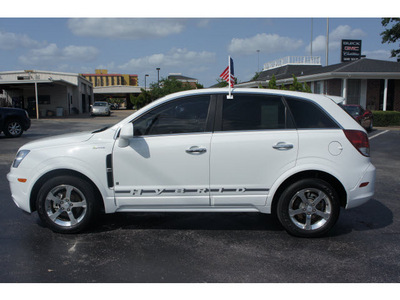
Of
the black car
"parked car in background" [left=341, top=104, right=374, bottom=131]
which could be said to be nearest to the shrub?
"parked car in background" [left=341, top=104, right=374, bottom=131]

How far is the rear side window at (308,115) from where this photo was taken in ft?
15.0

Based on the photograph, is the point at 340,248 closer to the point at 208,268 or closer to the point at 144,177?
the point at 208,268

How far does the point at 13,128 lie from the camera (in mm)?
16094

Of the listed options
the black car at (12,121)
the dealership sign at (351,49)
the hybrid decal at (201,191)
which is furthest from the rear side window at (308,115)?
the dealership sign at (351,49)

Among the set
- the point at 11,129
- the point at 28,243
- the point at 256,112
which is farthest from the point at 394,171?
the point at 11,129

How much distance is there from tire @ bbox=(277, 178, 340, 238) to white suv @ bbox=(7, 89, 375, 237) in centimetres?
1

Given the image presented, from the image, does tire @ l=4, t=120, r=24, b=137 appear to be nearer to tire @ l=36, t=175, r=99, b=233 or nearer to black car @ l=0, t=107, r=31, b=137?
black car @ l=0, t=107, r=31, b=137

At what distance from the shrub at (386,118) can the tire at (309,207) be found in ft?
69.3

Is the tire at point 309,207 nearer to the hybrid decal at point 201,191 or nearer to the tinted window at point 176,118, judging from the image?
the hybrid decal at point 201,191

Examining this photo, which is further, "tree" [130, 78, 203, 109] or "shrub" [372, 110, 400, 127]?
"tree" [130, 78, 203, 109]

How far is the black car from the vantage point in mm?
15781

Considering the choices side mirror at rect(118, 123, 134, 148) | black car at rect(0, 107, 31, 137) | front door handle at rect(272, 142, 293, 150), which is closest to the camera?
side mirror at rect(118, 123, 134, 148)

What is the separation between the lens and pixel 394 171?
8883mm

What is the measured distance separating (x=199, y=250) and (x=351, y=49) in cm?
4207
